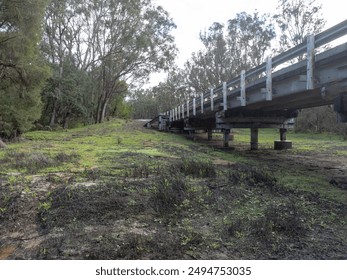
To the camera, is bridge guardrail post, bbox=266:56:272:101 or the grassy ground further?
bridge guardrail post, bbox=266:56:272:101

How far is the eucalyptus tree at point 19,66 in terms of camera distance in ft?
48.1

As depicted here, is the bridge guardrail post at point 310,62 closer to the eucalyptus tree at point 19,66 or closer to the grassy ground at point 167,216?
the grassy ground at point 167,216

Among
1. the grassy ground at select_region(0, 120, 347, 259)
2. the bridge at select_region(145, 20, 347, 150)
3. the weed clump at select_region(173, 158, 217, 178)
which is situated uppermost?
the bridge at select_region(145, 20, 347, 150)

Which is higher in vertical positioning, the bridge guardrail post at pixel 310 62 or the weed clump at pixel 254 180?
the bridge guardrail post at pixel 310 62

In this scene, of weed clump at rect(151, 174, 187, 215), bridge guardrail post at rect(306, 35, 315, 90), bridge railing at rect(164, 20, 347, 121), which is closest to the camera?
weed clump at rect(151, 174, 187, 215)

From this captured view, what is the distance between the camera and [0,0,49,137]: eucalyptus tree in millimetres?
14672

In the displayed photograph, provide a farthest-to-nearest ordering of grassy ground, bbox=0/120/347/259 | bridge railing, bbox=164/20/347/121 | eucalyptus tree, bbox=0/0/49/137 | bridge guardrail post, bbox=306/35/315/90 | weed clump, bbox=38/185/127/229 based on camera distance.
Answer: eucalyptus tree, bbox=0/0/49/137
bridge guardrail post, bbox=306/35/315/90
bridge railing, bbox=164/20/347/121
weed clump, bbox=38/185/127/229
grassy ground, bbox=0/120/347/259

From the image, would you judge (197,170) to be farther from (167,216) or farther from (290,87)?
(290,87)

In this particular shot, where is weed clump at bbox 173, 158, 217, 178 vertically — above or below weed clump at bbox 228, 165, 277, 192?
above

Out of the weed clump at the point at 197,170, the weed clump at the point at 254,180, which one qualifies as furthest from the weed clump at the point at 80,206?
the weed clump at the point at 254,180

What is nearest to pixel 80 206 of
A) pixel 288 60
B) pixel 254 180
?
pixel 254 180

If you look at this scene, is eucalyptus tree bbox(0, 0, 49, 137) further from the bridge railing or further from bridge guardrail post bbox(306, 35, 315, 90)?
bridge guardrail post bbox(306, 35, 315, 90)

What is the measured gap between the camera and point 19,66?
1550 centimetres

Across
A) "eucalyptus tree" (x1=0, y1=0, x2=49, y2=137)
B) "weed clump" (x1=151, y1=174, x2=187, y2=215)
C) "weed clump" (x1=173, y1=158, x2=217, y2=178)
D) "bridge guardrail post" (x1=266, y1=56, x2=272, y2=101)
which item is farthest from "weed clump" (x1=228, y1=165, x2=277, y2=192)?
"eucalyptus tree" (x1=0, y1=0, x2=49, y2=137)
